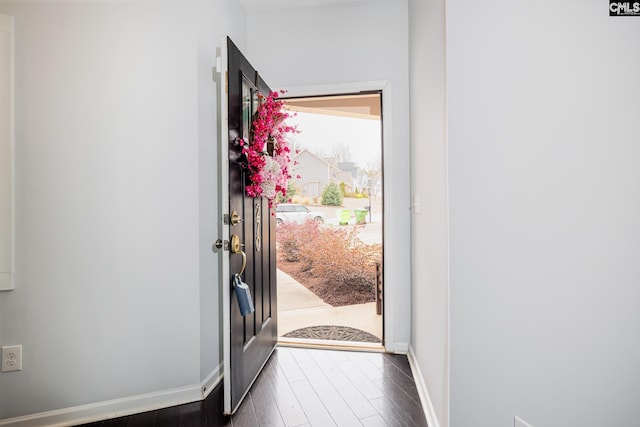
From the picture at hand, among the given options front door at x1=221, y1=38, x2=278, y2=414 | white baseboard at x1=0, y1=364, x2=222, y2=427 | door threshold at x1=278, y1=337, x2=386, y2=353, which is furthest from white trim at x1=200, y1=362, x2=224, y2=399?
door threshold at x1=278, y1=337, x2=386, y2=353

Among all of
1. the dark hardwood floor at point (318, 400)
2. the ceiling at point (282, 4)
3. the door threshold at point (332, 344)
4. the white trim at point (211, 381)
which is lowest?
the dark hardwood floor at point (318, 400)

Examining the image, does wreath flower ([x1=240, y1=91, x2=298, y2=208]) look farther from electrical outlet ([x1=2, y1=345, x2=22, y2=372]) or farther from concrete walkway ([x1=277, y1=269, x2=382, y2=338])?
concrete walkway ([x1=277, y1=269, x2=382, y2=338])

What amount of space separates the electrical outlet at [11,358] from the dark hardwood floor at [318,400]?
49cm

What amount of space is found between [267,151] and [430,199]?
1124 mm

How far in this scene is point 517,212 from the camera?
1.30 metres

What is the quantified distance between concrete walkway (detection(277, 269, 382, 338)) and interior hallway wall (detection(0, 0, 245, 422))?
149cm

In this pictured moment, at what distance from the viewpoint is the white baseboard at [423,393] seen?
5.64 feet

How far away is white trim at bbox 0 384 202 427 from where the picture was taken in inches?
69.3

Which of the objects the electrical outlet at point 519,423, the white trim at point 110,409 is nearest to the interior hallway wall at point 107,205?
the white trim at point 110,409

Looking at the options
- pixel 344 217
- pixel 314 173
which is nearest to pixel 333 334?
pixel 344 217

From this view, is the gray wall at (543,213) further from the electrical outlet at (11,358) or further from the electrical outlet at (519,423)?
the electrical outlet at (11,358)

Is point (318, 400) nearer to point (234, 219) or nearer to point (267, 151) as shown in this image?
point (234, 219)

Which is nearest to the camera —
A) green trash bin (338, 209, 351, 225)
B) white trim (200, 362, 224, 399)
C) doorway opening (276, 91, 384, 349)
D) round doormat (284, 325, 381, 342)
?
white trim (200, 362, 224, 399)

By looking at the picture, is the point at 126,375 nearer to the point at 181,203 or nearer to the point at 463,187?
the point at 181,203
